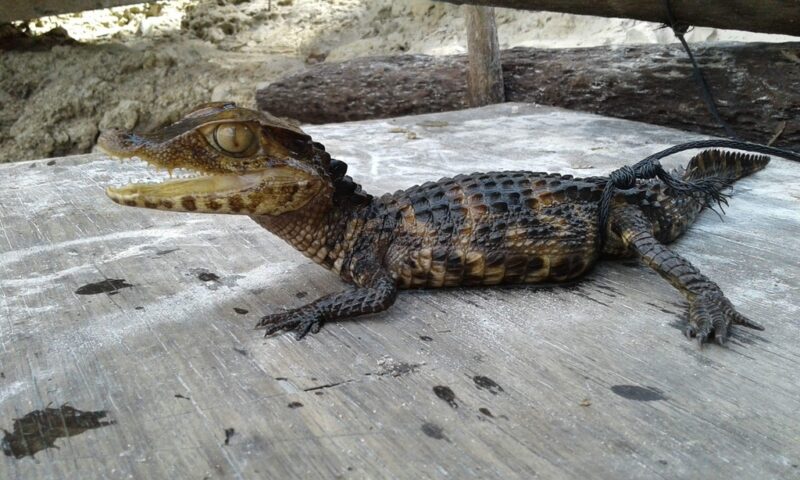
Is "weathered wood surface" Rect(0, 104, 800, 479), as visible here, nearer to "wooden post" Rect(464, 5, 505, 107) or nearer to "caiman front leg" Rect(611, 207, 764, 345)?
"caiman front leg" Rect(611, 207, 764, 345)

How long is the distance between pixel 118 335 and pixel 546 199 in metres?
1.20

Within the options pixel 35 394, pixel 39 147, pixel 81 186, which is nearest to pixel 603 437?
pixel 35 394

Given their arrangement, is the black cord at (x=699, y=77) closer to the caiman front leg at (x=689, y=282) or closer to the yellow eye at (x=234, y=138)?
the caiman front leg at (x=689, y=282)

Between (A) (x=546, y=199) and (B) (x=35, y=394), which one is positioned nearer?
(B) (x=35, y=394)

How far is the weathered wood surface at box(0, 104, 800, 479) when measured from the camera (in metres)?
1.18

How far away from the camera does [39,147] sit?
743 centimetres

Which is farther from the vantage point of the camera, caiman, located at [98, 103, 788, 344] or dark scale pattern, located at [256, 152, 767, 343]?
dark scale pattern, located at [256, 152, 767, 343]

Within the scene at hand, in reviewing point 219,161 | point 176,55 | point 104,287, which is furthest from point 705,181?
point 176,55

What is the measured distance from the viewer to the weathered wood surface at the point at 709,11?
315 cm

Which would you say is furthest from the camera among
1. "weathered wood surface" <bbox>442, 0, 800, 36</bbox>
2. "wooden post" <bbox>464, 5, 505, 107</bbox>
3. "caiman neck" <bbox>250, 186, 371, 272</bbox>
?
"wooden post" <bbox>464, 5, 505, 107</bbox>

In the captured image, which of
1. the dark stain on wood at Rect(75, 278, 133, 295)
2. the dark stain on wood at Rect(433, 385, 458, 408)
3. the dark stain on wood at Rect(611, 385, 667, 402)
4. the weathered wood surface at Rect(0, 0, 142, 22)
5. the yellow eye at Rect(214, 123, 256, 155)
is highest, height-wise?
the weathered wood surface at Rect(0, 0, 142, 22)

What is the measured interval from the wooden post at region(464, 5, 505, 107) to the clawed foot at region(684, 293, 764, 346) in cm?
343

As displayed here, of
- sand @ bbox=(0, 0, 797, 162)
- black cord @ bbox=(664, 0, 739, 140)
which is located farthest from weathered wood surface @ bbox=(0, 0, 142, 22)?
black cord @ bbox=(664, 0, 739, 140)

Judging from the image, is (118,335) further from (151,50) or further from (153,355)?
(151,50)
